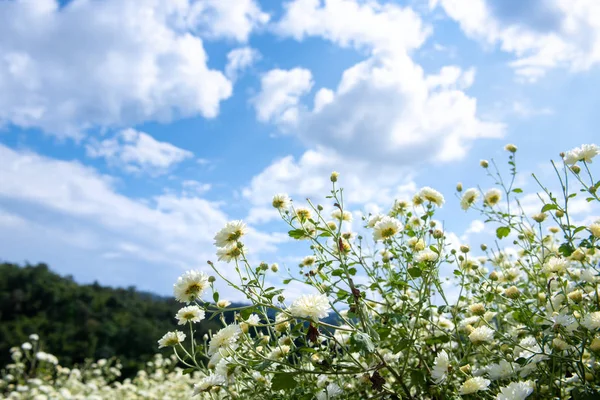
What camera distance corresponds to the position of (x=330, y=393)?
73.2 inches

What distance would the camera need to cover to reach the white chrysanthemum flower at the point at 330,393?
71.8 inches

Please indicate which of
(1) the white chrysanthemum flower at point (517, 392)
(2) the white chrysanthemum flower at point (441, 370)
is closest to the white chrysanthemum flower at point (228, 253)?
(2) the white chrysanthemum flower at point (441, 370)

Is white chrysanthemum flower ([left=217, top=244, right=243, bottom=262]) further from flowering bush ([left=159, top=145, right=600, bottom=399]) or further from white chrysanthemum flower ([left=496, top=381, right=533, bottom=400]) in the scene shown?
white chrysanthemum flower ([left=496, top=381, right=533, bottom=400])

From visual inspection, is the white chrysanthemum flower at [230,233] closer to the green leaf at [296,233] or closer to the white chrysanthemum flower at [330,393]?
the green leaf at [296,233]

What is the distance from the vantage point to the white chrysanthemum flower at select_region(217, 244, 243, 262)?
84.7 inches

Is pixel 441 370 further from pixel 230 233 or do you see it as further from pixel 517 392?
pixel 230 233

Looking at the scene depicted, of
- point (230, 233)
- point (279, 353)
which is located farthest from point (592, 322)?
point (230, 233)

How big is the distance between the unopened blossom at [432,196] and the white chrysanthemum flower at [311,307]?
3.96ft

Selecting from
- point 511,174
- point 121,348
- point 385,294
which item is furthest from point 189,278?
point 121,348

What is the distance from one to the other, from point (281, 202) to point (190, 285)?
1.95ft

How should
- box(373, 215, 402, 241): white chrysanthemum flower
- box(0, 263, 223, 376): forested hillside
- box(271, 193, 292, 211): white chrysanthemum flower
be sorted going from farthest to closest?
box(0, 263, 223, 376): forested hillside, box(271, 193, 292, 211): white chrysanthemum flower, box(373, 215, 402, 241): white chrysanthemum flower

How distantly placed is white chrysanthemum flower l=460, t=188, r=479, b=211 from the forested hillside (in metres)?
22.8

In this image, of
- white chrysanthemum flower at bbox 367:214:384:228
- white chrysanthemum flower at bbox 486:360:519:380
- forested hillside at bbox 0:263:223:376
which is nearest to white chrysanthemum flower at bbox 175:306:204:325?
white chrysanthemum flower at bbox 367:214:384:228

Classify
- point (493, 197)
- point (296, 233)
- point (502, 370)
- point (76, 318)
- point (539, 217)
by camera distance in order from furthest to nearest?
point (76, 318), point (493, 197), point (539, 217), point (296, 233), point (502, 370)
